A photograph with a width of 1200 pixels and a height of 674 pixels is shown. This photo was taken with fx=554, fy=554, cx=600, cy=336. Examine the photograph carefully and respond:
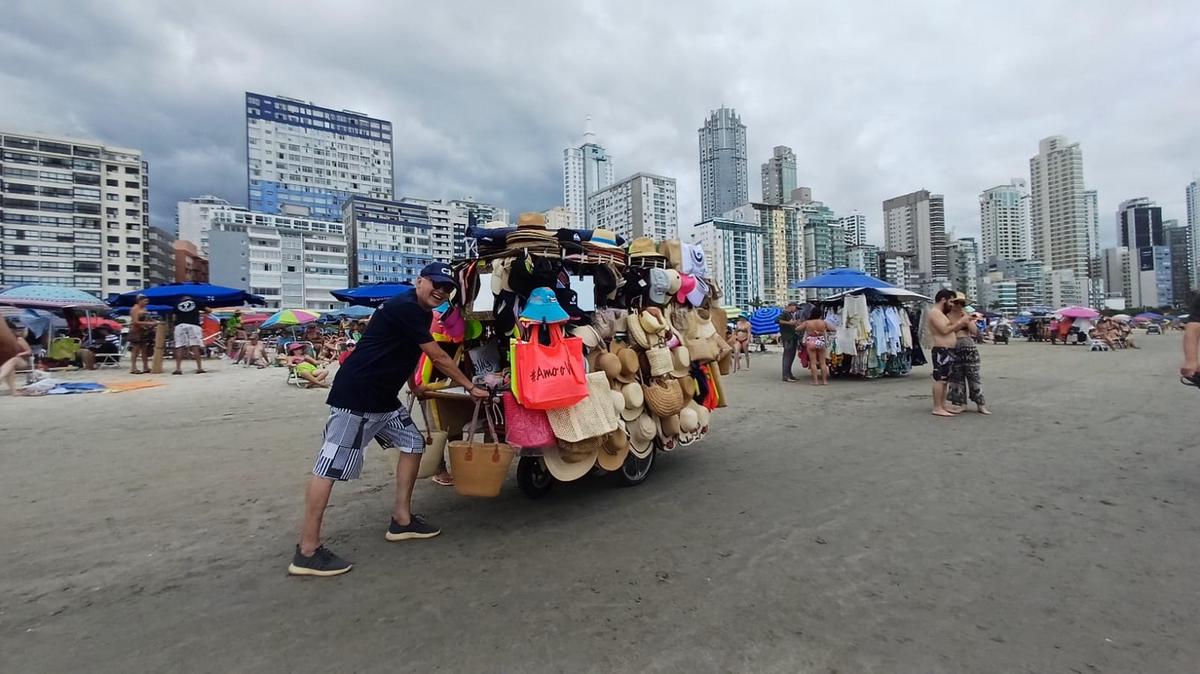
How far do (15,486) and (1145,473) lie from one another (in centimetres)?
946

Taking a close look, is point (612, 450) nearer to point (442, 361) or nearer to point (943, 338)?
point (442, 361)

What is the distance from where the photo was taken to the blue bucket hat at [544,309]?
3699mm

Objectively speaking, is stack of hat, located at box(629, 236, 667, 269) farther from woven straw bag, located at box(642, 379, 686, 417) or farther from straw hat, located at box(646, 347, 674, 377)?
woven straw bag, located at box(642, 379, 686, 417)

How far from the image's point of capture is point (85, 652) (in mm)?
2299

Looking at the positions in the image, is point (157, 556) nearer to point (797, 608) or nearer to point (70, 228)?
point (797, 608)

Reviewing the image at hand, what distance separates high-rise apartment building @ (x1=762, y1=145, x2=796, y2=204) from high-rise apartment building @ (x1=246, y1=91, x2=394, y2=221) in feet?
295

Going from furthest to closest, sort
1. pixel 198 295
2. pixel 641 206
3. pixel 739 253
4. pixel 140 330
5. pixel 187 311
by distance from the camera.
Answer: pixel 641 206
pixel 739 253
pixel 187 311
pixel 198 295
pixel 140 330

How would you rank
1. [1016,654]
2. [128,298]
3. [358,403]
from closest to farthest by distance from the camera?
[1016,654], [358,403], [128,298]

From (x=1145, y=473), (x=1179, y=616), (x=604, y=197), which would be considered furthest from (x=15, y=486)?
(x=604, y=197)

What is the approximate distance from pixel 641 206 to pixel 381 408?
104 metres

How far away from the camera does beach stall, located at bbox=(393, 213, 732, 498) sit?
368 cm

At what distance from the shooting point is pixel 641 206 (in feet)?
340

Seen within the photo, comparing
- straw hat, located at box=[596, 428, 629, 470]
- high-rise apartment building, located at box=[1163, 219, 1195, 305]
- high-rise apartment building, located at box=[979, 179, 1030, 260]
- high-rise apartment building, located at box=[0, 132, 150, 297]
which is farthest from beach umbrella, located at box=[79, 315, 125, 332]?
high-rise apartment building, located at box=[979, 179, 1030, 260]

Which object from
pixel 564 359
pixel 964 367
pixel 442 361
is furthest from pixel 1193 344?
pixel 442 361
